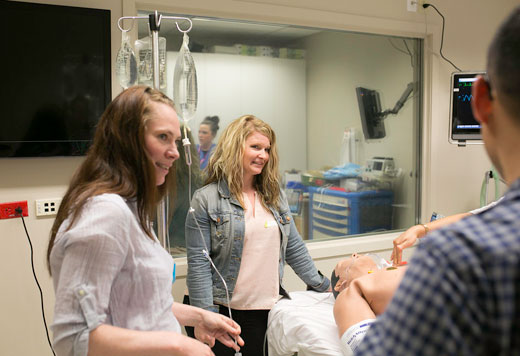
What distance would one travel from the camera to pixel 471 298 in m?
0.53

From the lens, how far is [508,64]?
1.94 feet

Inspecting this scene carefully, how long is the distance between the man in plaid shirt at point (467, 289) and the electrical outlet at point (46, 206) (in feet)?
7.19

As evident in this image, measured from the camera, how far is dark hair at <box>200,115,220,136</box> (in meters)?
2.94

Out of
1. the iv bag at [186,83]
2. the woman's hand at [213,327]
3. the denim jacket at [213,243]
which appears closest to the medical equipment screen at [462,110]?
the denim jacket at [213,243]

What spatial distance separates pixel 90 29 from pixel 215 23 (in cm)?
77

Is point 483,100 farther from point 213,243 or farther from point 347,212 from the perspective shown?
point 347,212

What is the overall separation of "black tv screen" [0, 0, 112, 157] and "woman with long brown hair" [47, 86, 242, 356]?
1333 mm

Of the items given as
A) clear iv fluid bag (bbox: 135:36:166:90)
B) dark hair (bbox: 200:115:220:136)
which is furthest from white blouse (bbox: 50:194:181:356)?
dark hair (bbox: 200:115:220:136)

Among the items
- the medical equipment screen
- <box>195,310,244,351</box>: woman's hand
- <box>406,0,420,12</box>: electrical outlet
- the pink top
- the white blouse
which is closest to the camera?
the white blouse

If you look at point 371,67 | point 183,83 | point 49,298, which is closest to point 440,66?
point 371,67

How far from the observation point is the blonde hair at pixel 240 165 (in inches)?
91.9

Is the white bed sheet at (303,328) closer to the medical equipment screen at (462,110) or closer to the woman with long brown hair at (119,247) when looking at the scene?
the woman with long brown hair at (119,247)

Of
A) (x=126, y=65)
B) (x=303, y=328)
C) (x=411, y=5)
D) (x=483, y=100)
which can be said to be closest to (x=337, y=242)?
(x=303, y=328)

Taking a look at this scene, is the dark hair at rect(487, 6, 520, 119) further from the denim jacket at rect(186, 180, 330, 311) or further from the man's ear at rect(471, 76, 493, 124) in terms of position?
the denim jacket at rect(186, 180, 330, 311)
